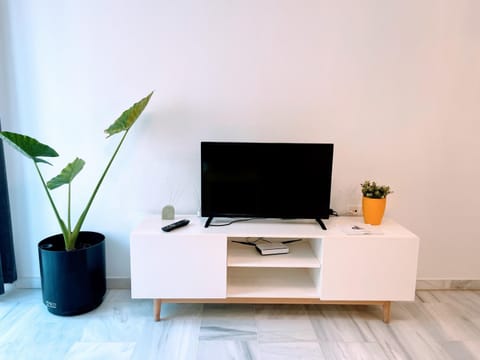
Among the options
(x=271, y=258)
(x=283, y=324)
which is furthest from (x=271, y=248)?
(x=283, y=324)

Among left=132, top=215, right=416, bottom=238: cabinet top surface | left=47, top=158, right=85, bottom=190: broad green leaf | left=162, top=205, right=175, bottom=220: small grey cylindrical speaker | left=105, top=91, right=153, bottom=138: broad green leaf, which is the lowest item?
left=132, top=215, right=416, bottom=238: cabinet top surface

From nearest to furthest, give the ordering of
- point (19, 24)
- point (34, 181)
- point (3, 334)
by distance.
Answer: point (3, 334) → point (19, 24) → point (34, 181)

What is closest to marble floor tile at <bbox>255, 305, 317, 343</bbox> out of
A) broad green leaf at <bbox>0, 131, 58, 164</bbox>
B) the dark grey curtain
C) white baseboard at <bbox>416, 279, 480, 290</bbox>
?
white baseboard at <bbox>416, 279, 480, 290</bbox>

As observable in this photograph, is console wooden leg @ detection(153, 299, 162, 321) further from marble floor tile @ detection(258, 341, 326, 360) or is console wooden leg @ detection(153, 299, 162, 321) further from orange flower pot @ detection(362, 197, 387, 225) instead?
orange flower pot @ detection(362, 197, 387, 225)

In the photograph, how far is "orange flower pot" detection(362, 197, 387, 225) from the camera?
2.27 meters

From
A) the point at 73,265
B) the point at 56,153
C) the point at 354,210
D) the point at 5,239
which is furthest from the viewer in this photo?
the point at 354,210

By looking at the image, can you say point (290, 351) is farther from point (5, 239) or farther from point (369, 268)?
point (5, 239)

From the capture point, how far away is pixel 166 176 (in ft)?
8.11

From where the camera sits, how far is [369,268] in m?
2.11

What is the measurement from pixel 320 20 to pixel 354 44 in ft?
0.91

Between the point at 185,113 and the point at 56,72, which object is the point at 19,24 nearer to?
the point at 56,72

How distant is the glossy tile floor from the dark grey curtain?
145 mm

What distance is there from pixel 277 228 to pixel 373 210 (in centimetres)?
63

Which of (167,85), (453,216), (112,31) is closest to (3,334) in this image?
(167,85)
